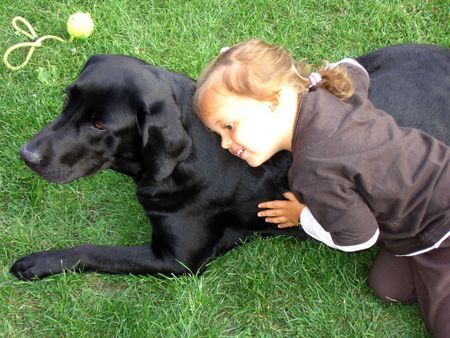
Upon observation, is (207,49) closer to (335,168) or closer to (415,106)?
(415,106)

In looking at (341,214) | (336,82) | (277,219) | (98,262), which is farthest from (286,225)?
(98,262)

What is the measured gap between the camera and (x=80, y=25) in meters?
3.81

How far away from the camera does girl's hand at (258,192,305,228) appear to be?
2.94 metres

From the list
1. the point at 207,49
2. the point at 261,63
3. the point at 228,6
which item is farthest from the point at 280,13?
the point at 261,63

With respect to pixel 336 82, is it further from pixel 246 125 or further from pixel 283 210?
pixel 283 210

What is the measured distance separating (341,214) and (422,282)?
72cm

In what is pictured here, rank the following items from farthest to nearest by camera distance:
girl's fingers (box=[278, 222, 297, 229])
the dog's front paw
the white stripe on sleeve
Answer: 1. girl's fingers (box=[278, 222, 297, 229])
2. the dog's front paw
3. the white stripe on sleeve

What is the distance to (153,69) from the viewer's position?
104 inches

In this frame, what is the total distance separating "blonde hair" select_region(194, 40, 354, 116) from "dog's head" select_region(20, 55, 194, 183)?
0.15 metres

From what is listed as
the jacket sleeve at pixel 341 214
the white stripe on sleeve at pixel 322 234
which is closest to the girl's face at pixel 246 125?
the jacket sleeve at pixel 341 214

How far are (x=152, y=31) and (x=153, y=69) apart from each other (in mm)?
1429

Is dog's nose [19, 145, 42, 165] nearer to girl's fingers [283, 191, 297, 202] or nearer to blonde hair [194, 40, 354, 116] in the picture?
blonde hair [194, 40, 354, 116]

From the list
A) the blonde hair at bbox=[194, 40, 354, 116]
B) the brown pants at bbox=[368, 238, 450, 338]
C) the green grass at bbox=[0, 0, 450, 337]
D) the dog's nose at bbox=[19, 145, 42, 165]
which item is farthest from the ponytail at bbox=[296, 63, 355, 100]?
the dog's nose at bbox=[19, 145, 42, 165]

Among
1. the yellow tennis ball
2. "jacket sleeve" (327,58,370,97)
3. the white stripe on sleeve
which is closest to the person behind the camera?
the white stripe on sleeve
